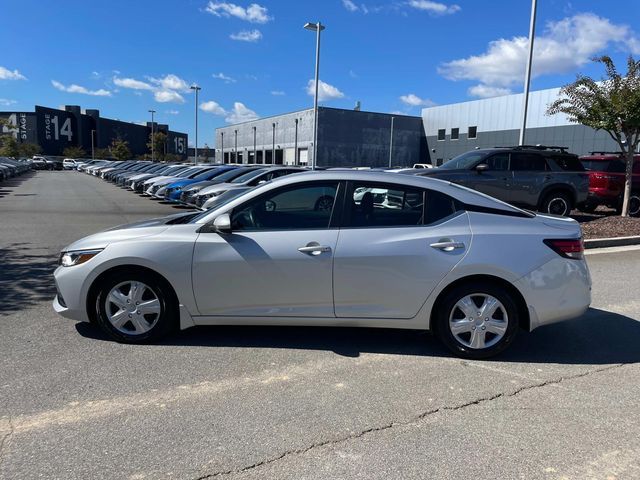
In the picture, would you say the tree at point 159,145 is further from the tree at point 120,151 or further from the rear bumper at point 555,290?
the rear bumper at point 555,290

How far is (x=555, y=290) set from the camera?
4387 millimetres

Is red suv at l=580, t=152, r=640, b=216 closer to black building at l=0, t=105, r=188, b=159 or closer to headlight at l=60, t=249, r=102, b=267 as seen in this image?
headlight at l=60, t=249, r=102, b=267

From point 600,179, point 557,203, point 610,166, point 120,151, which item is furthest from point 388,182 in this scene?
point 120,151

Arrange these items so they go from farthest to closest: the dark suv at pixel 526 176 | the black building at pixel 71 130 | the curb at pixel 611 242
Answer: the black building at pixel 71 130 → the dark suv at pixel 526 176 → the curb at pixel 611 242

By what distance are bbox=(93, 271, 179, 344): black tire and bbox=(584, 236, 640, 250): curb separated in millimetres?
9103

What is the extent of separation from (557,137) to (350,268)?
43143mm

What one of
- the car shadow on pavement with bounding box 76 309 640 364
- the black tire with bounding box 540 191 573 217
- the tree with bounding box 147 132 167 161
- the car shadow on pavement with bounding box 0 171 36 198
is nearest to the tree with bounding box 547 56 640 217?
the black tire with bounding box 540 191 573 217

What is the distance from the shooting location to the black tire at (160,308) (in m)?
4.51

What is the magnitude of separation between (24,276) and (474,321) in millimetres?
5960

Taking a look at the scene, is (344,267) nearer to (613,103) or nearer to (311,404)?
(311,404)

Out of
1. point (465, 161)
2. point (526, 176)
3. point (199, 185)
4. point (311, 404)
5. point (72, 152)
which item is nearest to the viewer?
point (311, 404)

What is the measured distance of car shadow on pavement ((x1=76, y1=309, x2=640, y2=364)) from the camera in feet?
15.2

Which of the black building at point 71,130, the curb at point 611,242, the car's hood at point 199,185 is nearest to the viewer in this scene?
the curb at point 611,242

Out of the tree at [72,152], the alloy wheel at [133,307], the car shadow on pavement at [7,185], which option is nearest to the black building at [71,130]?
the tree at [72,152]
